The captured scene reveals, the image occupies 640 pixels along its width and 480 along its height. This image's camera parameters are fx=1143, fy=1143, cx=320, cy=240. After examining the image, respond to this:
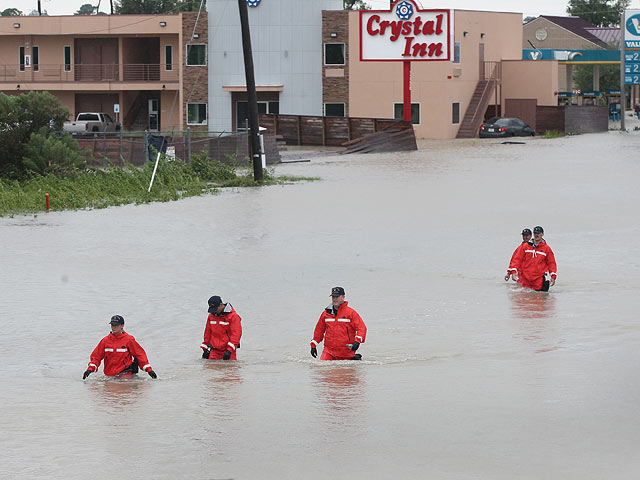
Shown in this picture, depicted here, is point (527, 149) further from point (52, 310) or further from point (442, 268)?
point (52, 310)

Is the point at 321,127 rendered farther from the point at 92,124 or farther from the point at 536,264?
the point at 536,264

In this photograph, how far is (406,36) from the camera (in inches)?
2167

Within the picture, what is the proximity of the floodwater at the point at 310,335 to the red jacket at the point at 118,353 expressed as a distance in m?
0.27

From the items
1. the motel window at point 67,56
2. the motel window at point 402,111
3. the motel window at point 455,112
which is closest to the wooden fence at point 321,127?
the motel window at point 402,111

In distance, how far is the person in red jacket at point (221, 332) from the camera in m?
14.8

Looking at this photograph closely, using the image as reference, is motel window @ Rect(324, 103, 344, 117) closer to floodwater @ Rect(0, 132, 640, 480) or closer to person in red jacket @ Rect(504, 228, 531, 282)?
floodwater @ Rect(0, 132, 640, 480)

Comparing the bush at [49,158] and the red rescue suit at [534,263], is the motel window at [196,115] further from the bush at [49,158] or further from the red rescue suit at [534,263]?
the red rescue suit at [534,263]

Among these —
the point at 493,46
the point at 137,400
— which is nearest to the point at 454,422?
the point at 137,400

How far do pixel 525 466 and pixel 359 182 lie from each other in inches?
1175

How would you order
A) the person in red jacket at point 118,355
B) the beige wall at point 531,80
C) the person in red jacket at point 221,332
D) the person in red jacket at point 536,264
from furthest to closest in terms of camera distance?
the beige wall at point 531,80
the person in red jacket at point 536,264
the person in red jacket at point 221,332
the person in red jacket at point 118,355

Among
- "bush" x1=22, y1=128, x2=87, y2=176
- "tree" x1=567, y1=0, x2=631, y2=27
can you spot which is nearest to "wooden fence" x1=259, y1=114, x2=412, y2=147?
"bush" x1=22, y1=128, x2=87, y2=176

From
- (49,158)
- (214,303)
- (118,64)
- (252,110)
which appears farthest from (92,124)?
(214,303)

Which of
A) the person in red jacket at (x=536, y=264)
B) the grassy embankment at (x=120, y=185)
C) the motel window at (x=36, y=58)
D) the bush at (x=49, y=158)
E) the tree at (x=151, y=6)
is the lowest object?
the person in red jacket at (x=536, y=264)

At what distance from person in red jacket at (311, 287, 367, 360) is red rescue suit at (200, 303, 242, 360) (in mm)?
1015
